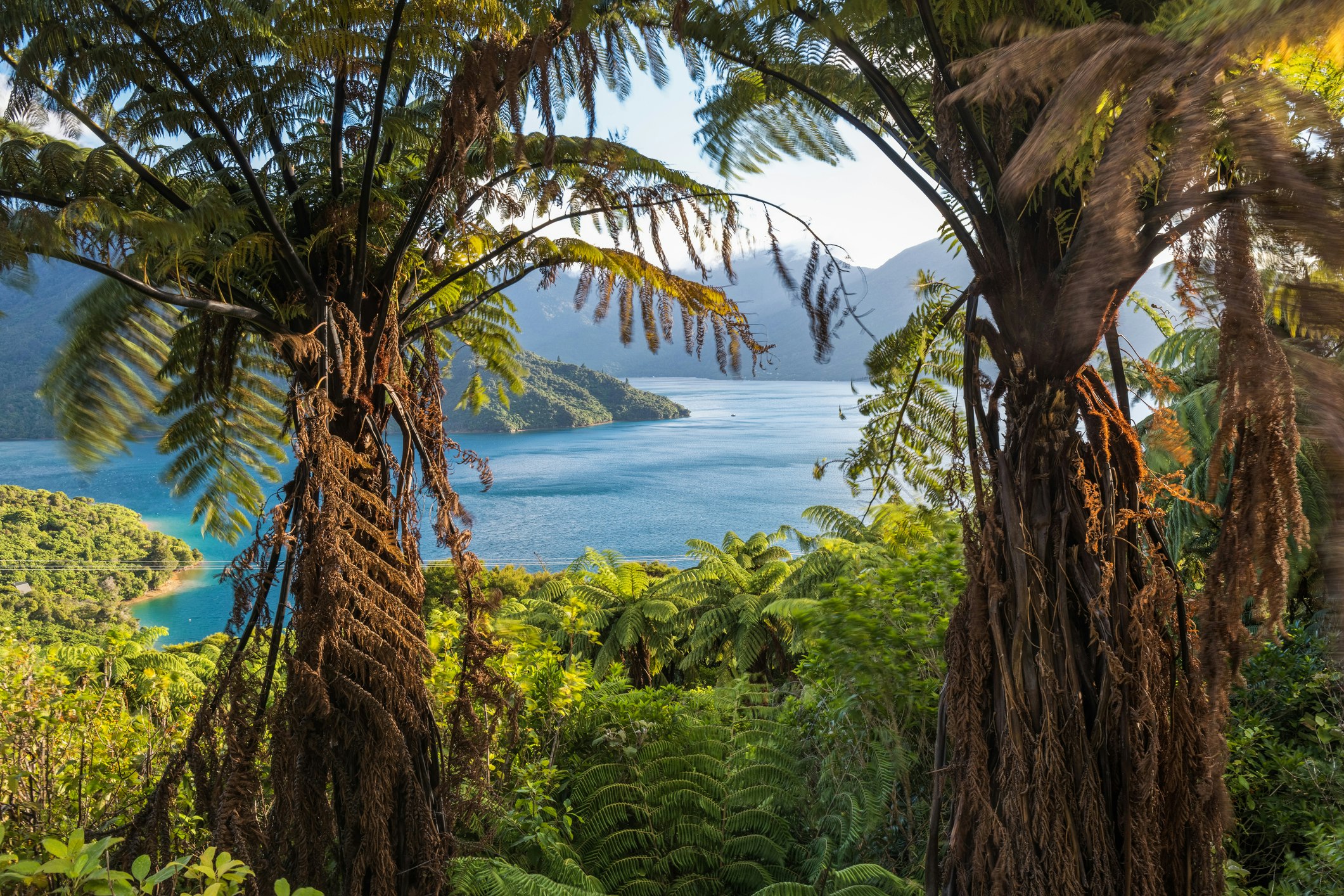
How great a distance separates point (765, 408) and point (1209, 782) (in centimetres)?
6567

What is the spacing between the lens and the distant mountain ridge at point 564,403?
135 ft

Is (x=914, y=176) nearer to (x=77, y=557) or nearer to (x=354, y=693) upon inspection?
(x=354, y=693)

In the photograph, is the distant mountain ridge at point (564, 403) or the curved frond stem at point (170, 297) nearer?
the curved frond stem at point (170, 297)

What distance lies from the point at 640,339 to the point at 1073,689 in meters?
1.93

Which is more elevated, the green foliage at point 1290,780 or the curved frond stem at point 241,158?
the curved frond stem at point 241,158

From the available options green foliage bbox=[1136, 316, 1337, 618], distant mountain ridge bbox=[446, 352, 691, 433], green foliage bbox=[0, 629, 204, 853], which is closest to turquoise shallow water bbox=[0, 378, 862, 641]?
distant mountain ridge bbox=[446, 352, 691, 433]

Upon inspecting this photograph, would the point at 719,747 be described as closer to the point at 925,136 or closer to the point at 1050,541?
the point at 1050,541

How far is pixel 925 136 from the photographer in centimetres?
153

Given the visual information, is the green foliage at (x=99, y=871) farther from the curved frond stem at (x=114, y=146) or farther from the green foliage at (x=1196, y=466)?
the green foliage at (x=1196, y=466)

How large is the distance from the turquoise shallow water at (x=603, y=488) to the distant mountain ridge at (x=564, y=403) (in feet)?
8.64

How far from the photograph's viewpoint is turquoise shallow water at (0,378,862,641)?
2914 centimetres

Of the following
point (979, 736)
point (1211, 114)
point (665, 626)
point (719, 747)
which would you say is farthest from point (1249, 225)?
point (665, 626)

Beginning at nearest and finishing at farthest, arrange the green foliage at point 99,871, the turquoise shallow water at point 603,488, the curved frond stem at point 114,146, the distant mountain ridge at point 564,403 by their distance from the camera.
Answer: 1. the green foliage at point 99,871
2. the curved frond stem at point 114,146
3. the turquoise shallow water at point 603,488
4. the distant mountain ridge at point 564,403

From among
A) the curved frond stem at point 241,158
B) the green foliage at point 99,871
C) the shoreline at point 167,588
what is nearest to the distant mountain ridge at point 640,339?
the curved frond stem at point 241,158
